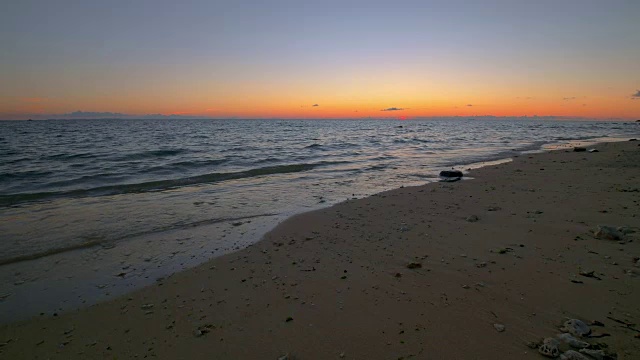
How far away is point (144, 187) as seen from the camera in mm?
14188

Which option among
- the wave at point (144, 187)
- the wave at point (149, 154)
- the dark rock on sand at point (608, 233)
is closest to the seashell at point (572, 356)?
the dark rock on sand at point (608, 233)

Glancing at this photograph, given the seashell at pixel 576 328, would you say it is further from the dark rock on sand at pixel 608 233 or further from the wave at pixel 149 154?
the wave at pixel 149 154

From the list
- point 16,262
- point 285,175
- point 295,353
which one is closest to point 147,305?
point 295,353

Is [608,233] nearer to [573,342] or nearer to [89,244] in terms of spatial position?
[573,342]

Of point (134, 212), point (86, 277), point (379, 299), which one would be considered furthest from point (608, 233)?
point (134, 212)

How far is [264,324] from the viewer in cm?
403

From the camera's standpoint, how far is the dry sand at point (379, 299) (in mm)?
3592

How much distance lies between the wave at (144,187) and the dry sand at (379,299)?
908cm

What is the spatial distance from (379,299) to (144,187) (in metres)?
13.1

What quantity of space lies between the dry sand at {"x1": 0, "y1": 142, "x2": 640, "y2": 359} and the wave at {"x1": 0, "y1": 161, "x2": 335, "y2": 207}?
29.8 feet

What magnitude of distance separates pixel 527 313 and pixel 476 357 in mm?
1219

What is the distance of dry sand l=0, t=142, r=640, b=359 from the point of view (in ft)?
11.8

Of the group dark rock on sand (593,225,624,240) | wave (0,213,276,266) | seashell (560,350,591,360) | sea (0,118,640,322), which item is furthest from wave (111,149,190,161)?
seashell (560,350,591,360)

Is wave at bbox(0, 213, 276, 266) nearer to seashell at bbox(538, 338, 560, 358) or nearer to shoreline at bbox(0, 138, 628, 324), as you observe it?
shoreline at bbox(0, 138, 628, 324)
